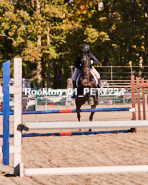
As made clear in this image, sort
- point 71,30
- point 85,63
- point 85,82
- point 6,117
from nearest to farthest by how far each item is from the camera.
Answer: point 6,117
point 85,63
point 85,82
point 71,30

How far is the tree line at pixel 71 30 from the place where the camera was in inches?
1177

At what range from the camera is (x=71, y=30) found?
3231 centimetres

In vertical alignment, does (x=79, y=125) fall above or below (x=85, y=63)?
below

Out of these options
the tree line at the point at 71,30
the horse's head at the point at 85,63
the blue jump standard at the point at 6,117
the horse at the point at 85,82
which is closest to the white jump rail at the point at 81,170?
the blue jump standard at the point at 6,117

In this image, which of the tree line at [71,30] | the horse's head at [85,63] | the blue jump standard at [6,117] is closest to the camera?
the blue jump standard at [6,117]

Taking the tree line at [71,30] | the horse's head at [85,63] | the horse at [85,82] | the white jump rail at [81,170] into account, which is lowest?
the white jump rail at [81,170]

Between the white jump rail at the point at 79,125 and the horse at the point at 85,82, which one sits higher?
the horse at the point at 85,82

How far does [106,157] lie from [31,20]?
25.6 metres

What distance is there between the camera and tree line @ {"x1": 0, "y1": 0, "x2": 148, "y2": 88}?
29.9 metres

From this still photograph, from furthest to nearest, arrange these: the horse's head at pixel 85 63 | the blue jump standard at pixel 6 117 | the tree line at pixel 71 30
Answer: the tree line at pixel 71 30, the horse's head at pixel 85 63, the blue jump standard at pixel 6 117

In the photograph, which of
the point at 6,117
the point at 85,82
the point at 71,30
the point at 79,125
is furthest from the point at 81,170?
the point at 71,30

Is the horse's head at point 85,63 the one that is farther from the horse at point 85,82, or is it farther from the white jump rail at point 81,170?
the white jump rail at point 81,170

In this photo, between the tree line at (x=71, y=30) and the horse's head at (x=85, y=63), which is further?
the tree line at (x=71, y=30)

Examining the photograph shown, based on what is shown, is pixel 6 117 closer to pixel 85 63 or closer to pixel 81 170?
pixel 81 170
